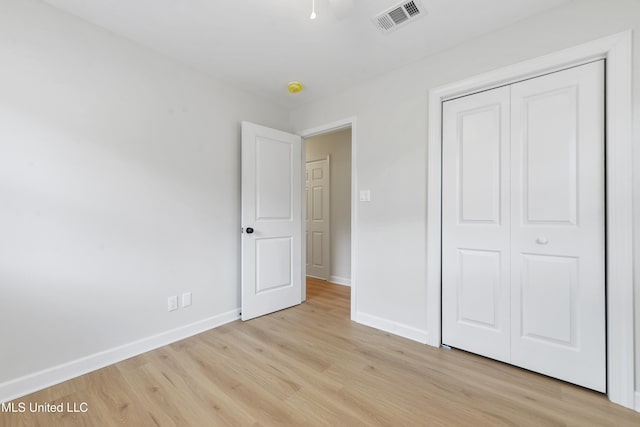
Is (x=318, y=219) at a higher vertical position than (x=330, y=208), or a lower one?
lower

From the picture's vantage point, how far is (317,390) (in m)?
1.63

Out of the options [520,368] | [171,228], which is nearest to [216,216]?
[171,228]

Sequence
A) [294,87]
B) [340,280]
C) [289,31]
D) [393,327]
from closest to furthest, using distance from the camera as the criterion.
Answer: [289,31], [393,327], [294,87], [340,280]

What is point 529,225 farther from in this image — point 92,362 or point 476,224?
point 92,362

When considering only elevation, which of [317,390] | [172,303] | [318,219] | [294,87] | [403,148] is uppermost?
[294,87]

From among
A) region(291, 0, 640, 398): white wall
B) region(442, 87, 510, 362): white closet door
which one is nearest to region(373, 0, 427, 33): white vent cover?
region(291, 0, 640, 398): white wall

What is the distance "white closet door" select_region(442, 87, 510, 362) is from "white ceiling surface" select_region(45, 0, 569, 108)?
50cm

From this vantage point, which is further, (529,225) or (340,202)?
(340,202)

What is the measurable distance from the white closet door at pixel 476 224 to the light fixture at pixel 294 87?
53.1 inches

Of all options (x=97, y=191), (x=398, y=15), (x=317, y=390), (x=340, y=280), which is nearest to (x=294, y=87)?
(x=398, y=15)

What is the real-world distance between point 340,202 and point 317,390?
9.68ft

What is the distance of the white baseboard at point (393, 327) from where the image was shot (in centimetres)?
224

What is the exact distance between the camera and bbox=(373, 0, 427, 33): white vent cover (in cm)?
170

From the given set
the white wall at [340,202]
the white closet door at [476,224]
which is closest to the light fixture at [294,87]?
the white closet door at [476,224]
